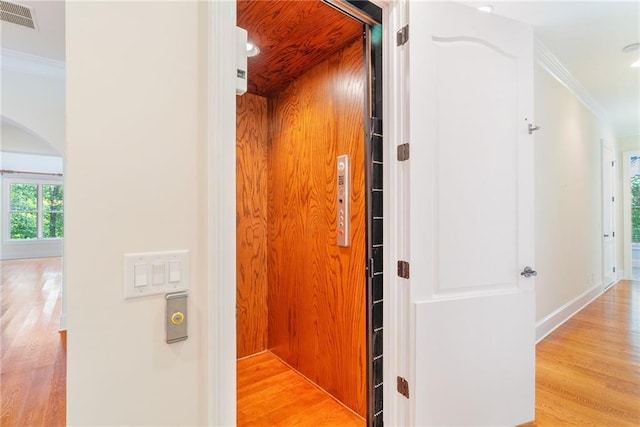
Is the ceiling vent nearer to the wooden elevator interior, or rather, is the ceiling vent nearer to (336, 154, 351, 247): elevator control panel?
the wooden elevator interior

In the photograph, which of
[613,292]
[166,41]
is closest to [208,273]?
[166,41]

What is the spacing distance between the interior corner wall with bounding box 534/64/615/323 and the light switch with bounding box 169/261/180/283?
3.05 m

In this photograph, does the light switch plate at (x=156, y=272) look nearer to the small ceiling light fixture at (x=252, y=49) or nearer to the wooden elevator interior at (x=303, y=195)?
the wooden elevator interior at (x=303, y=195)

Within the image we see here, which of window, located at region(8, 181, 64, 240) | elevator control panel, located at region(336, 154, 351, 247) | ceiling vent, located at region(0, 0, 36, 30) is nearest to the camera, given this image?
elevator control panel, located at region(336, 154, 351, 247)

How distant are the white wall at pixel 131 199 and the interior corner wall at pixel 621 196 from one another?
6.92 metres

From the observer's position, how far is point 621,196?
17.1 feet

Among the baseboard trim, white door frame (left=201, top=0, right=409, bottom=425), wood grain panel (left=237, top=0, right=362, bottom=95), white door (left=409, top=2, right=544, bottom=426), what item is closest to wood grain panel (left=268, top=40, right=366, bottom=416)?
wood grain panel (left=237, top=0, right=362, bottom=95)

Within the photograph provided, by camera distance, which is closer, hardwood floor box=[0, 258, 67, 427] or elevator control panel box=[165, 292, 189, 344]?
elevator control panel box=[165, 292, 189, 344]

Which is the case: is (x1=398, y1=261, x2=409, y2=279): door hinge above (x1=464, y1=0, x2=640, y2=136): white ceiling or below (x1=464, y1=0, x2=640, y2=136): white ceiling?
below

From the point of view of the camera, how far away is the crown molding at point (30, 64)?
105 inches

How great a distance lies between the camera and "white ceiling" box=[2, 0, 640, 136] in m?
2.10

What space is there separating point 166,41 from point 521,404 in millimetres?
2428

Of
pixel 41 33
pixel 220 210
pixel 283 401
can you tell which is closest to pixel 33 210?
pixel 41 33

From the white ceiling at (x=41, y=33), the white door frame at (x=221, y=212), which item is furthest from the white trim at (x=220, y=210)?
the white ceiling at (x=41, y=33)
